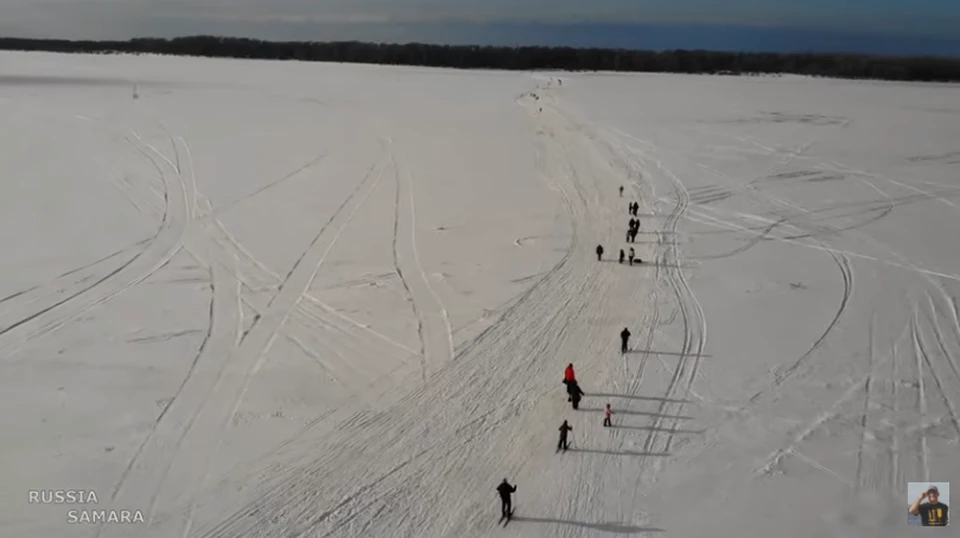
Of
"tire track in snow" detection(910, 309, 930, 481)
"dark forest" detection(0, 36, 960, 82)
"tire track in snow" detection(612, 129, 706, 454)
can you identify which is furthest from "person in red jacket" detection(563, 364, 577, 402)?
"dark forest" detection(0, 36, 960, 82)

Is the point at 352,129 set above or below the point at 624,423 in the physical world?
above

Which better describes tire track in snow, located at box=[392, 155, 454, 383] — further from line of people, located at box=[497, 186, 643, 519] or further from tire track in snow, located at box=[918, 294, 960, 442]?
tire track in snow, located at box=[918, 294, 960, 442]

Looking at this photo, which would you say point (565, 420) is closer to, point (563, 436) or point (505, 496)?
point (563, 436)

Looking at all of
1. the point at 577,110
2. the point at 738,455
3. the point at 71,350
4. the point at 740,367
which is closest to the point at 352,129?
the point at 577,110

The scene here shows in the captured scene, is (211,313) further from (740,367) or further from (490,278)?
(740,367)

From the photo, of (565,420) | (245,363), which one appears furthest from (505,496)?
(245,363)

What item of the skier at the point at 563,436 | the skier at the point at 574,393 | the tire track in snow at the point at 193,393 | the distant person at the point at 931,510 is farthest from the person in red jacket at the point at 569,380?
the tire track in snow at the point at 193,393

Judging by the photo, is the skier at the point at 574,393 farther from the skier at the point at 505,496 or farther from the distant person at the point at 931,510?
the distant person at the point at 931,510
